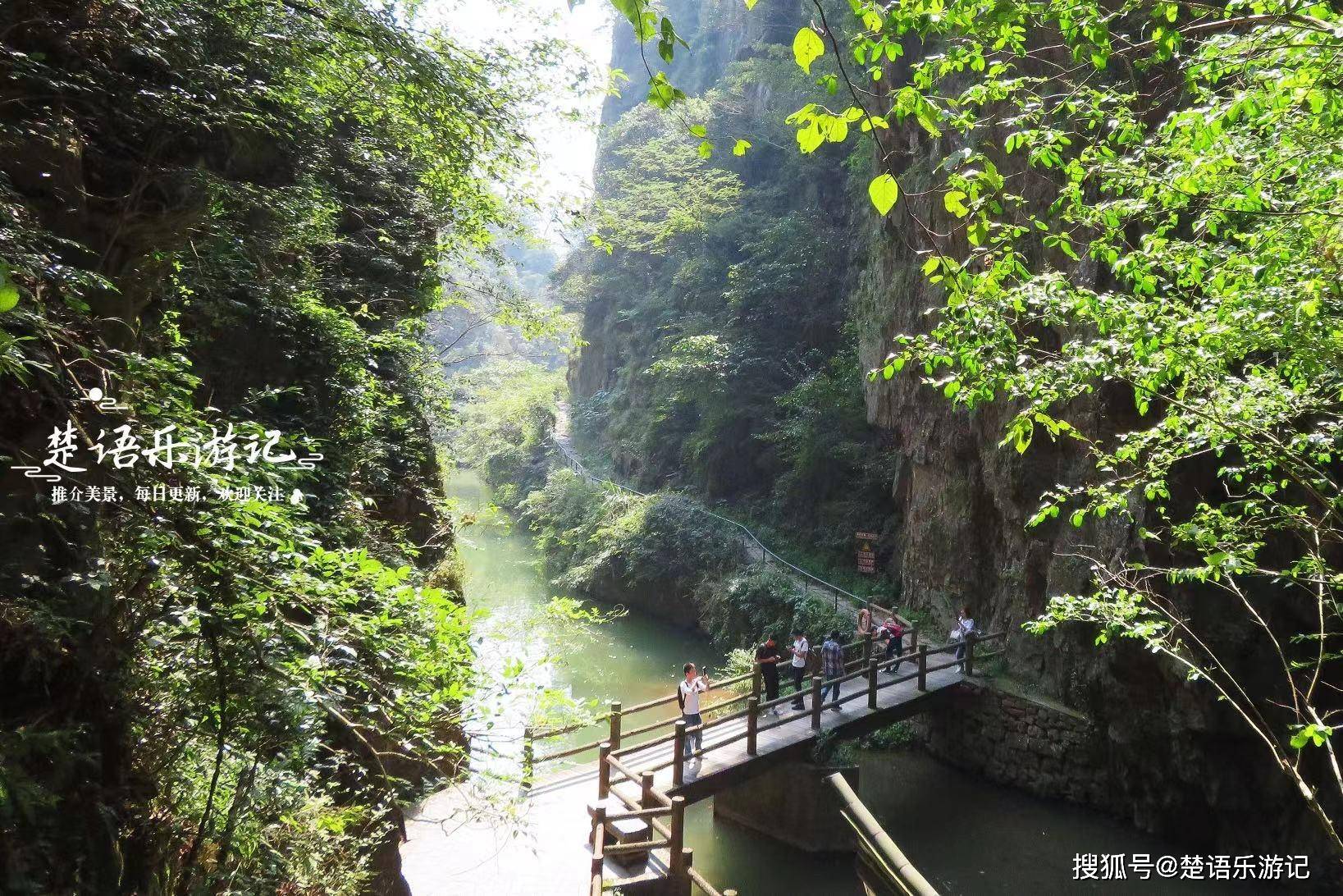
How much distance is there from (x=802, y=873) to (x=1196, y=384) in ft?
24.0

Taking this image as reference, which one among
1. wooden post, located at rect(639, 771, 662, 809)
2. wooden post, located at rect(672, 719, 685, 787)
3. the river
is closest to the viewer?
wooden post, located at rect(639, 771, 662, 809)

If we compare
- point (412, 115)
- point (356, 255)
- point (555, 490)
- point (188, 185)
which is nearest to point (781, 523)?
point (555, 490)

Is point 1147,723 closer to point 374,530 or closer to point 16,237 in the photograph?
point 374,530

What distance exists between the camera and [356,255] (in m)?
7.96

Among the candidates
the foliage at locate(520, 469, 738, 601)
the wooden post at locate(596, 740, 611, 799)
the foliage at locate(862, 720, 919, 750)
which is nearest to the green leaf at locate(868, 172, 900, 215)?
the wooden post at locate(596, 740, 611, 799)

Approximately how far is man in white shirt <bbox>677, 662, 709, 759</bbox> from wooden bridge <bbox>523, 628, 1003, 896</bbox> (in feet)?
0.27

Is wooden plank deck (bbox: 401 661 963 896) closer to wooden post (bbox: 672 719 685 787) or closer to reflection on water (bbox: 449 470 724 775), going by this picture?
wooden post (bbox: 672 719 685 787)

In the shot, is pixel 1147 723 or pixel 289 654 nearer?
pixel 289 654

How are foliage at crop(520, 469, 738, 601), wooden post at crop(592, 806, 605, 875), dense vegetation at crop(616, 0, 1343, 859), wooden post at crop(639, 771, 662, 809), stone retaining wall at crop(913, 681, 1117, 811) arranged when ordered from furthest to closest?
foliage at crop(520, 469, 738, 601) → stone retaining wall at crop(913, 681, 1117, 811) → wooden post at crop(639, 771, 662, 809) → wooden post at crop(592, 806, 605, 875) → dense vegetation at crop(616, 0, 1343, 859)

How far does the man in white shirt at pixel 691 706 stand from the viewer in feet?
→ 27.6

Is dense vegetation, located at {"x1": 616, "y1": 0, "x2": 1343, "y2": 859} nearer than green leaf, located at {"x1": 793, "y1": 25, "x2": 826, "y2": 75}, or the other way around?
green leaf, located at {"x1": 793, "y1": 25, "x2": 826, "y2": 75}

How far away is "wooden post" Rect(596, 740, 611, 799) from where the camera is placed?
26.2 ft

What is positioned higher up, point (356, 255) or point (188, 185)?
point (356, 255)

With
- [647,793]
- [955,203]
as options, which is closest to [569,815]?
[647,793]
